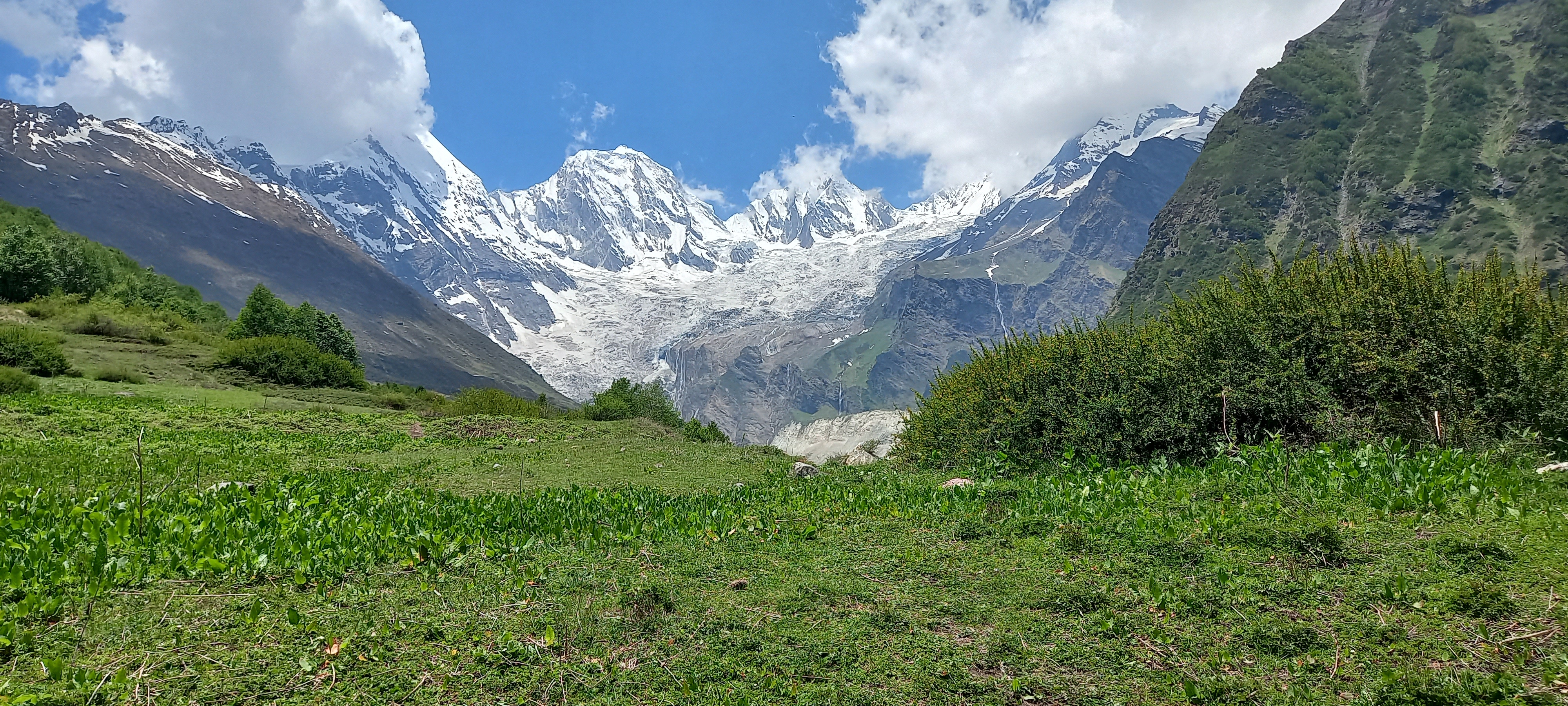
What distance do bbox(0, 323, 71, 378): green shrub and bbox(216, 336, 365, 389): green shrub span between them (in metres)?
8.80

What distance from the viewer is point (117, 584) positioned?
664cm

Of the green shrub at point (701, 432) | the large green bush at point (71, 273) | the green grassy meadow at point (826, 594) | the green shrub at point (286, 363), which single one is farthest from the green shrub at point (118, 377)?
the green shrub at point (701, 432)

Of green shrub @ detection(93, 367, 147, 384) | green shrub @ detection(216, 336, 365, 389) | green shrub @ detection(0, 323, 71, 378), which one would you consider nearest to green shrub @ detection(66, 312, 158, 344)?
green shrub @ detection(216, 336, 365, 389)

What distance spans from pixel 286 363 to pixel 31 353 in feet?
42.0

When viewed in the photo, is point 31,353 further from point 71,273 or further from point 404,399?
point 71,273

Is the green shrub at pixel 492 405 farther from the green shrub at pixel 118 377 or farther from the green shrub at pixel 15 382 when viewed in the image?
the green shrub at pixel 15 382

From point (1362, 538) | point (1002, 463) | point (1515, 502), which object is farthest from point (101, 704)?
point (1002, 463)

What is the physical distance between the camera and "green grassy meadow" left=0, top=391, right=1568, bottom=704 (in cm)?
555

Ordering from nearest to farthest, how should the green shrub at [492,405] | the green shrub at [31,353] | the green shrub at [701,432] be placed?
the green shrub at [31,353]
the green shrub at [492,405]
the green shrub at [701,432]

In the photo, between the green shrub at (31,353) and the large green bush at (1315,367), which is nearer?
the large green bush at (1315,367)

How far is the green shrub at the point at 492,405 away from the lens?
5259cm

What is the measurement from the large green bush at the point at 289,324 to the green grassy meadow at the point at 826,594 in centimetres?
5037

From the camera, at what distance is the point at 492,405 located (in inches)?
2216

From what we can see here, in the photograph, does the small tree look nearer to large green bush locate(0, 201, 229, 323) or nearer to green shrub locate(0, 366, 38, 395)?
large green bush locate(0, 201, 229, 323)
